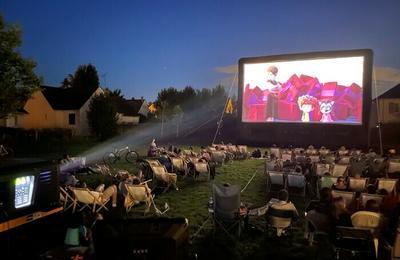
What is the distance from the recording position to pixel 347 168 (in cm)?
1226

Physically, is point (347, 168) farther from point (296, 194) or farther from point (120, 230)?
point (120, 230)

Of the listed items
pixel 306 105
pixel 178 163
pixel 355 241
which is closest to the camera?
pixel 355 241

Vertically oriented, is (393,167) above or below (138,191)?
above

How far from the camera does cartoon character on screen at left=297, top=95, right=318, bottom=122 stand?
22.3 m

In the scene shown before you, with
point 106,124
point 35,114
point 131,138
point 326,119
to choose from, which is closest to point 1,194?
point 326,119

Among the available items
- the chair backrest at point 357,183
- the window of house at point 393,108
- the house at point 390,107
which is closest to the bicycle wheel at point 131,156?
the chair backrest at point 357,183

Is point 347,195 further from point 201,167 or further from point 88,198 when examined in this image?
point 201,167

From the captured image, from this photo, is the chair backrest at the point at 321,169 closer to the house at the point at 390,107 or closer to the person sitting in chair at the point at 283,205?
the person sitting in chair at the point at 283,205

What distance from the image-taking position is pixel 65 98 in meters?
40.0

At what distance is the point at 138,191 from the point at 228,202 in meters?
2.59

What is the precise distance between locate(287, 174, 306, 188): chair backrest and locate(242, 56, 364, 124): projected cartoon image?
12091mm

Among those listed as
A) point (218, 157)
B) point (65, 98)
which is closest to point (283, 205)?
point (218, 157)

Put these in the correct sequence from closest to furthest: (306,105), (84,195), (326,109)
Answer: (84,195) → (326,109) → (306,105)

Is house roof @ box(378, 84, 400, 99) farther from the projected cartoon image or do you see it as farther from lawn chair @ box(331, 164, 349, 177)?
lawn chair @ box(331, 164, 349, 177)
